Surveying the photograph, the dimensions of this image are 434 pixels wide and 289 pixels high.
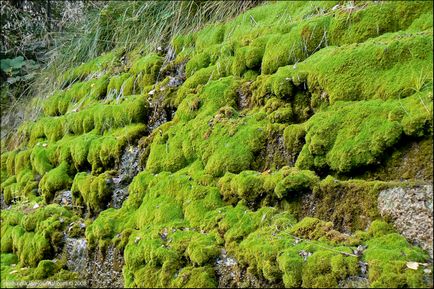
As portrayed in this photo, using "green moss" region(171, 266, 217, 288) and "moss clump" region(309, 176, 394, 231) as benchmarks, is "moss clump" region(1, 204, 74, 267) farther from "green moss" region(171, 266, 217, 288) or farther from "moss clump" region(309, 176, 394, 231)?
"moss clump" region(309, 176, 394, 231)

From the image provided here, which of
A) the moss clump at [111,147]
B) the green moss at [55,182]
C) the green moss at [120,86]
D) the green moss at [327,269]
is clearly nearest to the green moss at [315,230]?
the green moss at [327,269]

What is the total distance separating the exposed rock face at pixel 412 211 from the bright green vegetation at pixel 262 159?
52 millimetres

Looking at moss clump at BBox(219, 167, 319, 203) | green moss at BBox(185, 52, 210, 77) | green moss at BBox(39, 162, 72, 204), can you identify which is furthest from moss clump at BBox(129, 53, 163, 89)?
moss clump at BBox(219, 167, 319, 203)

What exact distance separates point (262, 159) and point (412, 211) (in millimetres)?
1160

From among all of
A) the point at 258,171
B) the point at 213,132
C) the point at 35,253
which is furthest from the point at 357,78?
the point at 35,253

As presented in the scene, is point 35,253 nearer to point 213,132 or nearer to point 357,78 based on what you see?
point 213,132

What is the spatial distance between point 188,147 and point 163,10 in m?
2.90

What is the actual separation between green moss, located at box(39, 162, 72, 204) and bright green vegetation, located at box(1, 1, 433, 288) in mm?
14

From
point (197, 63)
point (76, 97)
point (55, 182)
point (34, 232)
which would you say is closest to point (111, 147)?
point (55, 182)

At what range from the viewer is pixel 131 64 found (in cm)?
550

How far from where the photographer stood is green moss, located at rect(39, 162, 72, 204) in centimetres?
436

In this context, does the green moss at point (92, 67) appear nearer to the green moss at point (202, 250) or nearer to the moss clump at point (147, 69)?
the moss clump at point (147, 69)

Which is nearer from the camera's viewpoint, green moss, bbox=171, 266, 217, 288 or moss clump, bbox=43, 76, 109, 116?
green moss, bbox=171, 266, 217, 288

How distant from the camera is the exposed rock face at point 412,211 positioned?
1957 millimetres
